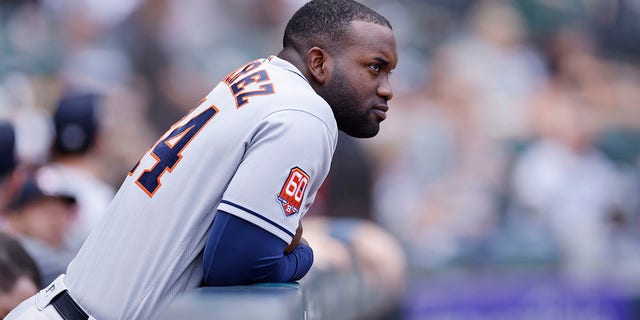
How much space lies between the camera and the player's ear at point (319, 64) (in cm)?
275

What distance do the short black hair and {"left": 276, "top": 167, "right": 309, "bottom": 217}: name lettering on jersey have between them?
53 centimetres

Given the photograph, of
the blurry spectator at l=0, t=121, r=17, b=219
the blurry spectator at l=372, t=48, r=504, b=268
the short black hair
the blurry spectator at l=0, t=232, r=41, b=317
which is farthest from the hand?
the blurry spectator at l=372, t=48, r=504, b=268

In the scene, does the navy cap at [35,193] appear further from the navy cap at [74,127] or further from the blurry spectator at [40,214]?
the navy cap at [74,127]

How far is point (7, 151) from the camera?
4797 millimetres

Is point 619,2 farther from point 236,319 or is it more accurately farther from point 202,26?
point 236,319

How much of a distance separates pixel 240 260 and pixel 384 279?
3.22 metres

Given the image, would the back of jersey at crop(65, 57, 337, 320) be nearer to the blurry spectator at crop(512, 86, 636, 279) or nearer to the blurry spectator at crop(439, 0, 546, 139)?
the blurry spectator at crop(512, 86, 636, 279)

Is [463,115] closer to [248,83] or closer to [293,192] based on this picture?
[248,83]

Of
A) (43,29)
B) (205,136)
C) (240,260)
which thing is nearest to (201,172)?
(205,136)

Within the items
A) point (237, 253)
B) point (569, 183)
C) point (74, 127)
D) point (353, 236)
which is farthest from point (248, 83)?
point (569, 183)

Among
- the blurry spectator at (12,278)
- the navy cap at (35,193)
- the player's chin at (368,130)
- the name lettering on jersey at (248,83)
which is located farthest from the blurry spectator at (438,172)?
the name lettering on jersey at (248,83)

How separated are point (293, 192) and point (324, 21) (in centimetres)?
65

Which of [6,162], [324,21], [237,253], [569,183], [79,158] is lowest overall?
[237,253]

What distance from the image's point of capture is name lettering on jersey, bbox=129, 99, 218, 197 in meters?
2.47
